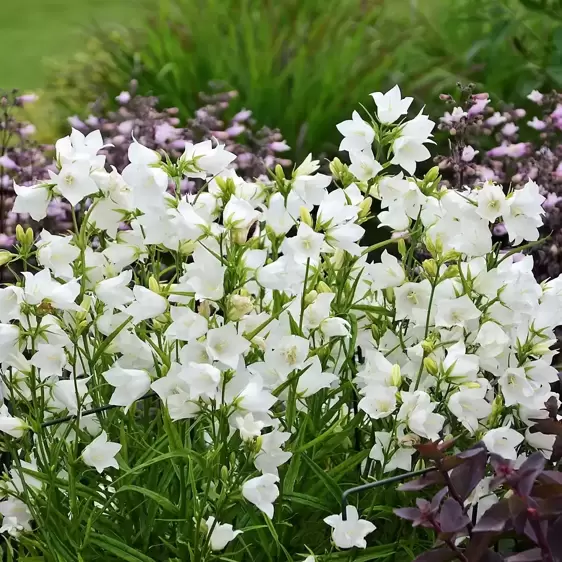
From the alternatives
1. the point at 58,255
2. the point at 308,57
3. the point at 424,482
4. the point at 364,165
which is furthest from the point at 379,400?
the point at 308,57

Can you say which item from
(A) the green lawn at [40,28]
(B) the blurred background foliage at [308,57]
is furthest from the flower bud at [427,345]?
(A) the green lawn at [40,28]

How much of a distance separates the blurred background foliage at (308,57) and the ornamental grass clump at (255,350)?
222 cm

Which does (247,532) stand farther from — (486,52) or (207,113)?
(486,52)

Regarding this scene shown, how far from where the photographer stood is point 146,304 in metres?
1.21

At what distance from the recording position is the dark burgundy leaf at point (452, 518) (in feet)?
3.55

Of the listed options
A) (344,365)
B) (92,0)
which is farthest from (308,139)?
(92,0)

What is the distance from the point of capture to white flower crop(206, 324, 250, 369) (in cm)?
109

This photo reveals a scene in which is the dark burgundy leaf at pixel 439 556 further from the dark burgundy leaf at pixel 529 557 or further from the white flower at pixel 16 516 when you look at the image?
the white flower at pixel 16 516

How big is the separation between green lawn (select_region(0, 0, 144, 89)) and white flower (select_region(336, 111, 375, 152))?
499 centimetres

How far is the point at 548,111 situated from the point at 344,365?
158 centimetres

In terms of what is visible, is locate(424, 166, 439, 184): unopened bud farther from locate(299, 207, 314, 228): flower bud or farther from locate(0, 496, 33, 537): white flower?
locate(0, 496, 33, 537): white flower

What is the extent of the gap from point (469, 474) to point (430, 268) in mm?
319

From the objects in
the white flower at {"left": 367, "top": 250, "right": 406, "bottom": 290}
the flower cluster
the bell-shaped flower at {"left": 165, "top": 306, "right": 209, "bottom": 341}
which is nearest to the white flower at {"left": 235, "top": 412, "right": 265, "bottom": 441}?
the bell-shaped flower at {"left": 165, "top": 306, "right": 209, "bottom": 341}

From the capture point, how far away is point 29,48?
6656mm
